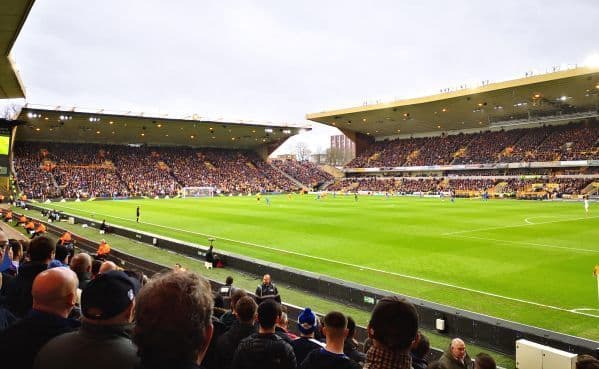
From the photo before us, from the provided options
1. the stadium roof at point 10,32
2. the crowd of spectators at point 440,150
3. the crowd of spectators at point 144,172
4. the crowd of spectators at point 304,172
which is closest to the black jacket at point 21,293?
the stadium roof at point 10,32

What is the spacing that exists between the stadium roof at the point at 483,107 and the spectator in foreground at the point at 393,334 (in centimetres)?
5107

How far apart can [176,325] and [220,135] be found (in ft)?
246

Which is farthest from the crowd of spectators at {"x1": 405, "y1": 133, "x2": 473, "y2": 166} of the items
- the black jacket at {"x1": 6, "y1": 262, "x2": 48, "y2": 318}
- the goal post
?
the black jacket at {"x1": 6, "y1": 262, "x2": 48, "y2": 318}

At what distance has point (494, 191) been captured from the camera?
58.1 m

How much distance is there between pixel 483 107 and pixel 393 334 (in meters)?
64.1

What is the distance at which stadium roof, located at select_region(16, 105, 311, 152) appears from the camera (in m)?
56.1

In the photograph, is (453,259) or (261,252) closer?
(453,259)

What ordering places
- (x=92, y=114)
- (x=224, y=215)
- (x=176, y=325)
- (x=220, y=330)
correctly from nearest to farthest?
(x=176, y=325) < (x=220, y=330) < (x=224, y=215) < (x=92, y=114)

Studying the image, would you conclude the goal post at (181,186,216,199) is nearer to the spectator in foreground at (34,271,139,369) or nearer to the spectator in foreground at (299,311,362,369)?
the spectator in foreground at (299,311,362,369)

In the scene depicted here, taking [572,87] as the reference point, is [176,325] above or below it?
below

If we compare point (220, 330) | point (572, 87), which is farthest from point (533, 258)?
point (572, 87)

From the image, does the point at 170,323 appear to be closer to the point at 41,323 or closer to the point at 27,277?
the point at 41,323

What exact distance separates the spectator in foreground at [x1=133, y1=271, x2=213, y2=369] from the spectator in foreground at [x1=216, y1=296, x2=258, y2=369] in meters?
1.84

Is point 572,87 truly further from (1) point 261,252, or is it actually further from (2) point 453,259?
(1) point 261,252
